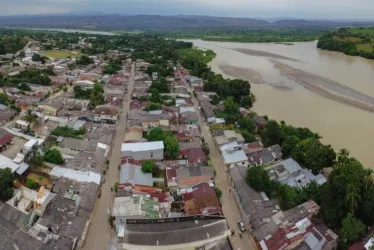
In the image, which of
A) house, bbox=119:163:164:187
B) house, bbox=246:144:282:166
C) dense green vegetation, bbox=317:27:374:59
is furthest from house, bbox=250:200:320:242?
dense green vegetation, bbox=317:27:374:59

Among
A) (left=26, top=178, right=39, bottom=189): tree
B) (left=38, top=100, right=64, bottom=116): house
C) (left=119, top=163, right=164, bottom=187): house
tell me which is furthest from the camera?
(left=38, top=100, right=64, bottom=116): house

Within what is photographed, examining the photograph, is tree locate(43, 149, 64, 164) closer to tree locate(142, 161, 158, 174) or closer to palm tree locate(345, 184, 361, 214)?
tree locate(142, 161, 158, 174)

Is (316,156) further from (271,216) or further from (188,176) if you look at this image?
(188,176)

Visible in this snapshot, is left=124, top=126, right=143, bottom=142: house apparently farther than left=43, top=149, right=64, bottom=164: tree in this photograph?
Yes

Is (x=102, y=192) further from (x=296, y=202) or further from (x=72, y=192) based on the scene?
(x=296, y=202)

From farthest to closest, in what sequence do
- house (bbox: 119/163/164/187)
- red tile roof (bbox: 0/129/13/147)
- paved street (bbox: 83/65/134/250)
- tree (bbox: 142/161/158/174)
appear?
red tile roof (bbox: 0/129/13/147) < tree (bbox: 142/161/158/174) < house (bbox: 119/163/164/187) < paved street (bbox: 83/65/134/250)

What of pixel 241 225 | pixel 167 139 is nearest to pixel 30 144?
pixel 167 139

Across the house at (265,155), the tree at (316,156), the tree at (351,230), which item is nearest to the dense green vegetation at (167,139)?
the house at (265,155)
